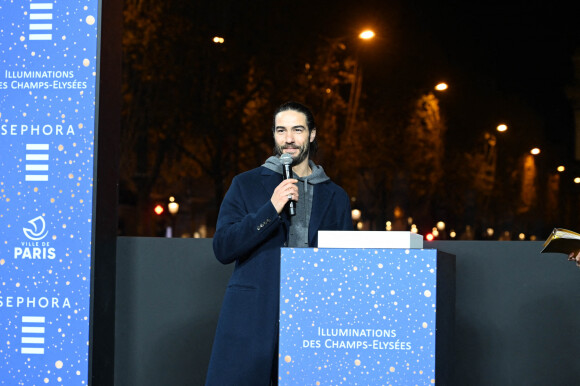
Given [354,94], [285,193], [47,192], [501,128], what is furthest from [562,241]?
[501,128]

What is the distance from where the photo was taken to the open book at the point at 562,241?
299cm

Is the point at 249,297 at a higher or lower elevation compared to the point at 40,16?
lower

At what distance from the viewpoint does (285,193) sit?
278 centimetres

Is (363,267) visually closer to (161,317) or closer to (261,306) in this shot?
(261,306)

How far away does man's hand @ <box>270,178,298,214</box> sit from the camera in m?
2.77

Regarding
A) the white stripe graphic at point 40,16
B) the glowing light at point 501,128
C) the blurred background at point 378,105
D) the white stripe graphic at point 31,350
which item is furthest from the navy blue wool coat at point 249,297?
the glowing light at point 501,128

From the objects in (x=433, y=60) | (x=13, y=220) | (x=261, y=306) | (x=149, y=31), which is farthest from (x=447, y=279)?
(x=433, y=60)

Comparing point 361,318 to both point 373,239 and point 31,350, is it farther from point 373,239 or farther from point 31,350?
point 31,350

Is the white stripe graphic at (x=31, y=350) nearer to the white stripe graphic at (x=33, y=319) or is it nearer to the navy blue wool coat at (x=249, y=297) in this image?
the white stripe graphic at (x=33, y=319)

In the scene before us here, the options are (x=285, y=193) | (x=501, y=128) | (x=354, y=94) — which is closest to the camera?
(x=285, y=193)

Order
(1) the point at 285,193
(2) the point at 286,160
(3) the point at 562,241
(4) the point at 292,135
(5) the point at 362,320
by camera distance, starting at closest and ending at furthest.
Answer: (5) the point at 362,320
(1) the point at 285,193
(2) the point at 286,160
(3) the point at 562,241
(4) the point at 292,135

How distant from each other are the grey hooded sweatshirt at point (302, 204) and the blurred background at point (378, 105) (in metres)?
8.88

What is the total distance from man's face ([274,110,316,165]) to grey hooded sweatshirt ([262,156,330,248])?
0.20ft

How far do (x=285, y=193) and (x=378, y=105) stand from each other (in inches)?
402
